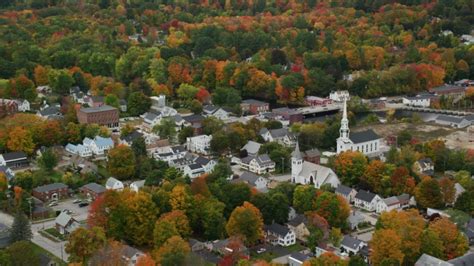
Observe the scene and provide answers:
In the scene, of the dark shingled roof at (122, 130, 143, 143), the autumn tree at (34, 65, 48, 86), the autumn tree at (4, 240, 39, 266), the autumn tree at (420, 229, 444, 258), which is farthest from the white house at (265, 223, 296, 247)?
the autumn tree at (34, 65, 48, 86)

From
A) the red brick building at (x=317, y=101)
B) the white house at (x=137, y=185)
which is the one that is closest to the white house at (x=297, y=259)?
the white house at (x=137, y=185)

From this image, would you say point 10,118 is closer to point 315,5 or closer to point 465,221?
point 465,221

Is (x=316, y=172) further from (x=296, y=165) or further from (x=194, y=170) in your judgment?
(x=194, y=170)

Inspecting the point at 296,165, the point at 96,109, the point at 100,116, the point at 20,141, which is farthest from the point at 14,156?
the point at 296,165

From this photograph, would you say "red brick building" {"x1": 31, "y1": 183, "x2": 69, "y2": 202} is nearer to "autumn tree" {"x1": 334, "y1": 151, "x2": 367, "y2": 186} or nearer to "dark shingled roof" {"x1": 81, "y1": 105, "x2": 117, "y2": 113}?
"dark shingled roof" {"x1": 81, "y1": 105, "x2": 117, "y2": 113}

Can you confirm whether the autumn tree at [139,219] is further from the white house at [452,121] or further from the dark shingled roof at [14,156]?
the white house at [452,121]

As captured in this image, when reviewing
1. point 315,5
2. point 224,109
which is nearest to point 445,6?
point 315,5

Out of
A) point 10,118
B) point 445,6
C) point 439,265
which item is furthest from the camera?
point 445,6
